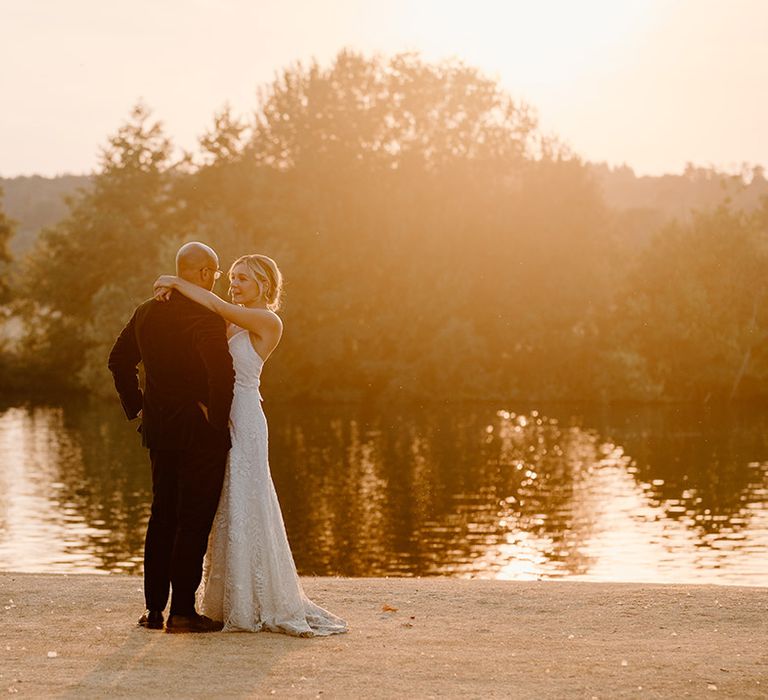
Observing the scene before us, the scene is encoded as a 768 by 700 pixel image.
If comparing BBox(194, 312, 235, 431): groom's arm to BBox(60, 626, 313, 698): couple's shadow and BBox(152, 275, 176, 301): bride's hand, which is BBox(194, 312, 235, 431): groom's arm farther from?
BBox(60, 626, 313, 698): couple's shadow

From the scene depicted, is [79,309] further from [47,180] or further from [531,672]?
[47,180]

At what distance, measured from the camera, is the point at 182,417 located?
8211 millimetres

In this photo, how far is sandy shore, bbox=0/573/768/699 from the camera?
23.5 feet

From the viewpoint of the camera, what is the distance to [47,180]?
13925 centimetres

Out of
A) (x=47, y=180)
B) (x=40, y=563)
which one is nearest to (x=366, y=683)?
(x=40, y=563)

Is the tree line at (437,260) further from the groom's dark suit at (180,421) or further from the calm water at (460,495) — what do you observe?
the groom's dark suit at (180,421)

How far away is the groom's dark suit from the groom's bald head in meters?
0.17

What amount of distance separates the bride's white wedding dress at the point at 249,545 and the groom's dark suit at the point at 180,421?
15 centimetres

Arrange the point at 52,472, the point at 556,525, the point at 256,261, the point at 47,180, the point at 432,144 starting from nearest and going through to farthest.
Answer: the point at 256,261, the point at 556,525, the point at 52,472, the point at 432,144, the point at 47,180

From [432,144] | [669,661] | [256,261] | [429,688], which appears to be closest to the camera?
[429,688]

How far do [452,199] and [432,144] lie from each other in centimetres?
277

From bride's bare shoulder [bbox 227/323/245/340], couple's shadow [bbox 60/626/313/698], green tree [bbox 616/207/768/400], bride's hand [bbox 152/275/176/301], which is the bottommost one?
couple's shadow [bbox 60/626/313/698]

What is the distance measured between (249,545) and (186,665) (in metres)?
1.10

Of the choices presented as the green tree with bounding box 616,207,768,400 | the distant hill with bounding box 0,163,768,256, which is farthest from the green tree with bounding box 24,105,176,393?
the distant hill with bounding box 0,163,768,256
